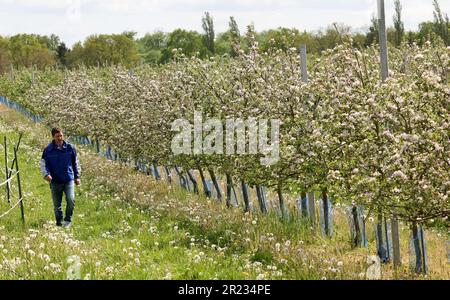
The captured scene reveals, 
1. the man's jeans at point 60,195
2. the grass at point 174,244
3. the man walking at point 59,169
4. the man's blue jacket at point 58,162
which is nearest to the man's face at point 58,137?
the man walking at point 59,169

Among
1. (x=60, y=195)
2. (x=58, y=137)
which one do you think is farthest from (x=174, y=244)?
(x=58, y=137)

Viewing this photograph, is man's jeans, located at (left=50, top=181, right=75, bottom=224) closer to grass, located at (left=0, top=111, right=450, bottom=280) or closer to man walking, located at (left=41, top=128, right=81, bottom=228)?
man walking, located at (left=41, top=128, right=81, bottom=228)

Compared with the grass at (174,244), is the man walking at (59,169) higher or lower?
higher

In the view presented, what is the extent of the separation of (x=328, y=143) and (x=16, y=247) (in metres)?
5.37

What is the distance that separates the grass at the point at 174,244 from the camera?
9.65 meters

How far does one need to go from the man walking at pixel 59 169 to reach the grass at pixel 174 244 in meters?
0.51

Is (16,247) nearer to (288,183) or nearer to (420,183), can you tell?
(288,183)

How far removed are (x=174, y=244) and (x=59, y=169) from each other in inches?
143

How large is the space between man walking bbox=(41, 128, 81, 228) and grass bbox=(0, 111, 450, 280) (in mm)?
515

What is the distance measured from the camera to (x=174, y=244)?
11766 millimetres

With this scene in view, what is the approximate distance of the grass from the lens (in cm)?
965

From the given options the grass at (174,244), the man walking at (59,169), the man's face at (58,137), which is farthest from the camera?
the man walking at (59,169)

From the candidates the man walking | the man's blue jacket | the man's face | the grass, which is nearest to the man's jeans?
the man walking

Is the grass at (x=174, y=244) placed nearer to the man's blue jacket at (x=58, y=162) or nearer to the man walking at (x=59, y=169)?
the man walking at (x=59, y=169)
